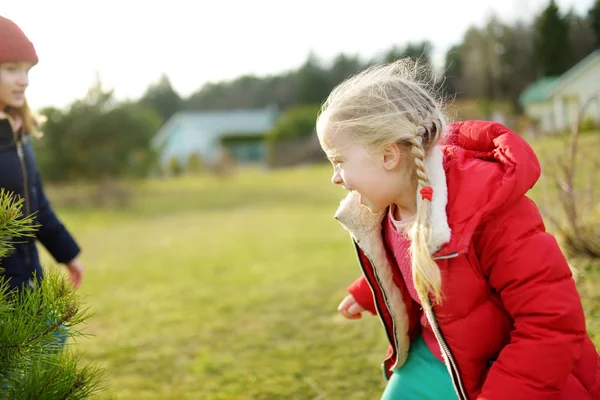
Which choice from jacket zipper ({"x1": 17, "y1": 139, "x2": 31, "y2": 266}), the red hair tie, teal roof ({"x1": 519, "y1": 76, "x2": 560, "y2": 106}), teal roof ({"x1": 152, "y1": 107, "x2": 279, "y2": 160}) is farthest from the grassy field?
teal roof ({"x1": 152, "y1": 107, "x2": 279, "y2": 160})

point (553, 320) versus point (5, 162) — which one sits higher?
point (5, 162)

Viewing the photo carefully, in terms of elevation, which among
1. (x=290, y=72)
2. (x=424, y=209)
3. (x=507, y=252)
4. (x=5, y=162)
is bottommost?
(x=290, y=72)

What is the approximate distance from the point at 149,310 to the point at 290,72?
49663 mm

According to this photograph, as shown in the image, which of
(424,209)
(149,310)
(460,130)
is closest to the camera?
Answer: (424,209)

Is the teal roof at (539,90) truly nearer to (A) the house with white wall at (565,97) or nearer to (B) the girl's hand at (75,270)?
(A) the house with white wall at (565,97)

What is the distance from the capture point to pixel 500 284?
156 centimetres

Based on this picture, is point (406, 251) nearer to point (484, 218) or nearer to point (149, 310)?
point (484, 218)

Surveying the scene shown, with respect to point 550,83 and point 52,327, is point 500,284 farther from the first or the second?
point 550,83

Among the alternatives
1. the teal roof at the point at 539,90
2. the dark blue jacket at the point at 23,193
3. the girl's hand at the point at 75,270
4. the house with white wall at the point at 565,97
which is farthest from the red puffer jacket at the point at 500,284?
the teal roof at the point at 539,90

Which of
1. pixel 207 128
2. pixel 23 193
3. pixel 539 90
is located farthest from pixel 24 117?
pixel 207 128

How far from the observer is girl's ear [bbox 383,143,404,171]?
67.2 inches

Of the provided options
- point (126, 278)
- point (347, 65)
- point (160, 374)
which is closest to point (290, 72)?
point (347, 65)

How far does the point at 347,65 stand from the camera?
4228cm

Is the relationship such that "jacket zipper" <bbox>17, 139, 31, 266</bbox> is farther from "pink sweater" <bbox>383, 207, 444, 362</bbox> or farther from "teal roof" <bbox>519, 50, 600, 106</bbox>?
"teal roof" <bbox>519, 50, 600, 106</bbox>
